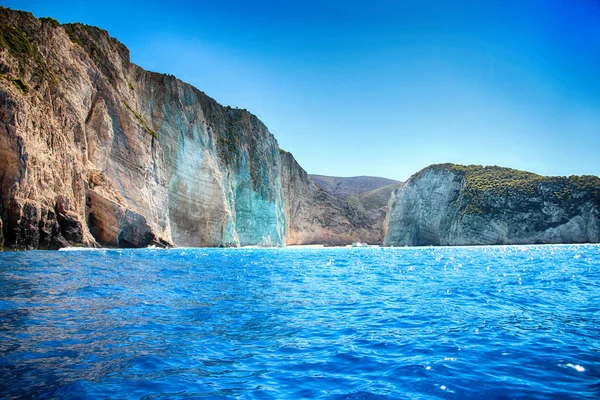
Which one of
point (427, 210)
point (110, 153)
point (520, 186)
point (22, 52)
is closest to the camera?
point (22, 52)

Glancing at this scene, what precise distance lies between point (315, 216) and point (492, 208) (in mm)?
46647

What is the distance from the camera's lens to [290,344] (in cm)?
747

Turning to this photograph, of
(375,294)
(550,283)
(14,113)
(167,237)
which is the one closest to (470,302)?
(375,294)

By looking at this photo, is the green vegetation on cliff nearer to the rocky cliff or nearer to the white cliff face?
the rocky cliff

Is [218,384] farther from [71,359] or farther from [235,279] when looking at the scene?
[235,279]

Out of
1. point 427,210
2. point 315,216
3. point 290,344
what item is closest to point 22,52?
point 290,344

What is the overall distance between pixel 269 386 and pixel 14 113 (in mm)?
31165

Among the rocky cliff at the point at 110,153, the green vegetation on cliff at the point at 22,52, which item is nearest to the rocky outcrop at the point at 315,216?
the rocky cliff at the point at 110,153

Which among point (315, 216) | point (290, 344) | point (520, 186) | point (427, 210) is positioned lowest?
point (290, 344)

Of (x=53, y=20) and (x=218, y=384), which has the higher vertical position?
(x=53, y=20)

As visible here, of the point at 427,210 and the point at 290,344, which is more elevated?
the point at 427,210

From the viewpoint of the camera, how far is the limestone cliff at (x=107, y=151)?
2920cm

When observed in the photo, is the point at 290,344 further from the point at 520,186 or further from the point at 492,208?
the point at 520,186

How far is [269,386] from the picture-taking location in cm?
537
